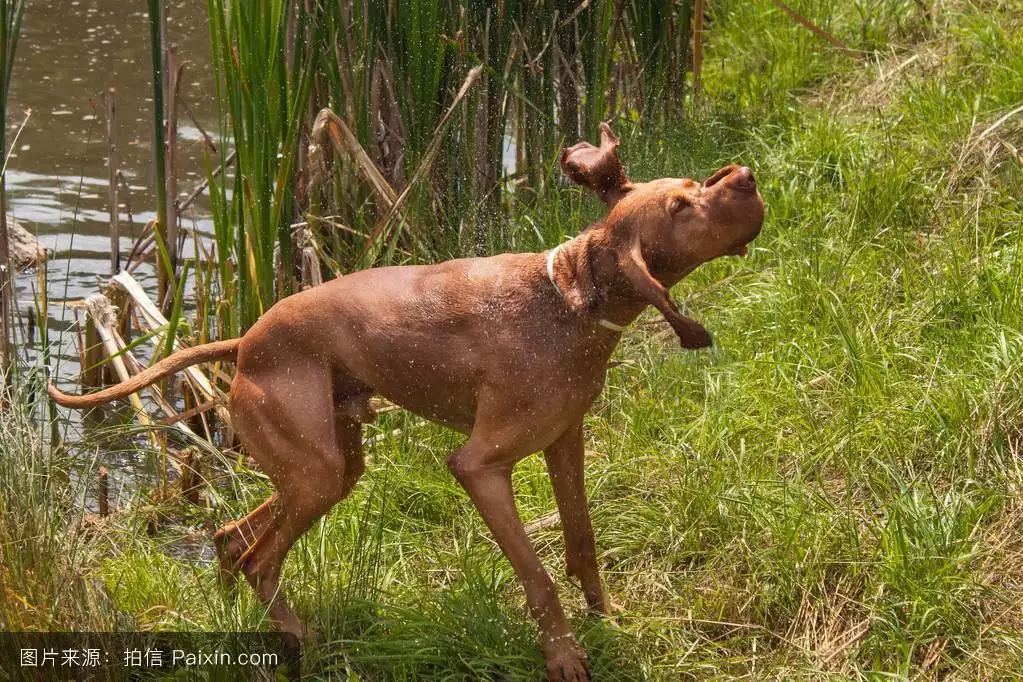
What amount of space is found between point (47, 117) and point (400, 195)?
3.81 meters

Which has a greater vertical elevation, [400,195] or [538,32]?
[538,32]

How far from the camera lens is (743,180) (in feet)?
9.53

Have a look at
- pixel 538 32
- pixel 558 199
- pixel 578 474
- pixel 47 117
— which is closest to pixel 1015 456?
pixel 578 474

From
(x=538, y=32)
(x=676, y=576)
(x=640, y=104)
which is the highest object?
(x=538, y=32)

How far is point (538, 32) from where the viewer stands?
18.5 ft

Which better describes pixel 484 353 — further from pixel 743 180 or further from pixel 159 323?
pixel 159 323

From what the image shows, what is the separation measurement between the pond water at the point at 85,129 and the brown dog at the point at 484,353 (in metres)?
2.21

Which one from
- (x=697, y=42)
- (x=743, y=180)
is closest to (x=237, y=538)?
(x=743, y=180)

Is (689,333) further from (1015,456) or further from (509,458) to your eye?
(1015,456)

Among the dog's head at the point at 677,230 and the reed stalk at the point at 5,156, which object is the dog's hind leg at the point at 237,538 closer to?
the reed stalk at the point at 5,156

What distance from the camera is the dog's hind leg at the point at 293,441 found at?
3182 mm

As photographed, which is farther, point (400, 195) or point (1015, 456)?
point (400, 195)

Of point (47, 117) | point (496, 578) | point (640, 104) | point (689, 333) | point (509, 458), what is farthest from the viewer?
point (47, 117)

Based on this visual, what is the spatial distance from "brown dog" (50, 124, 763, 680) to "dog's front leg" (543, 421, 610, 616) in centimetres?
3
